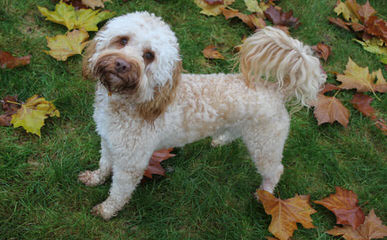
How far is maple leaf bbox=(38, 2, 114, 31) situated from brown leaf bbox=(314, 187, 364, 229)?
10.3 feet

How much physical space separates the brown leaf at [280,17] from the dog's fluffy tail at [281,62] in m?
2.18

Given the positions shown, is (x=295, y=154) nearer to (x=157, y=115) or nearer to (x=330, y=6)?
(x=157, y=115)

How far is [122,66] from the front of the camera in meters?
1.94

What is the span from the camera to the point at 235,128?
285cm

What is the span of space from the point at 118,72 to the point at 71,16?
2.21m

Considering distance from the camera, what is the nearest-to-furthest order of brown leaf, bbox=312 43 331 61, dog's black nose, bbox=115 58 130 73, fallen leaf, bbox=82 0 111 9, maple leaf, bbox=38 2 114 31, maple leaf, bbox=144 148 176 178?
dog's black nose, bbox=115 58 130 73 < maple leaf, bbox=144 148 176 178 < maple leaf, bbox=38 2 114 31 < fallen leaf, bbox=82 0 111 9 < brown leaf, bbox=312 43 331 61

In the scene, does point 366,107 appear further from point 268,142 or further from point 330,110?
point 268,142

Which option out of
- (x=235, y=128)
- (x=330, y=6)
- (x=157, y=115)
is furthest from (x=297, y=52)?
(x=330, y=6)

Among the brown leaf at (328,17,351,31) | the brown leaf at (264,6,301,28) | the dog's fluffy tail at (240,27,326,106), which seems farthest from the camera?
the brown leaf at (328,17,351,31)

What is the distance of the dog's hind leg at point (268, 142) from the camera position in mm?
2691

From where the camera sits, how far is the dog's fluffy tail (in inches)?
96.0

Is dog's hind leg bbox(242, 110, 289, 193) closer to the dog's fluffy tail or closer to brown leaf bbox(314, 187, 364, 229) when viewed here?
the dog's fluffy tail

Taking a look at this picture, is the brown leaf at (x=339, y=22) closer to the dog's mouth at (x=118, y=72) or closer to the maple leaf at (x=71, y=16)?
the maple leaf at (x=71, y=16)

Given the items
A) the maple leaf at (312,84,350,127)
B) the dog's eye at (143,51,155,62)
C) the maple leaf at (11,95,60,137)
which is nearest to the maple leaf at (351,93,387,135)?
the maple leaf at (312,84,350,127)
